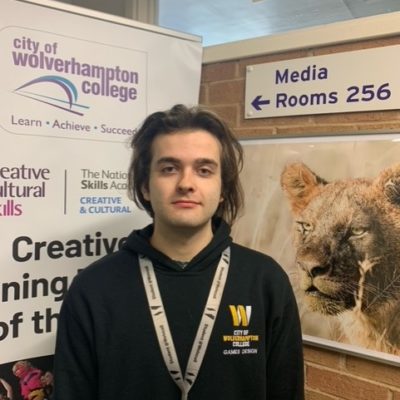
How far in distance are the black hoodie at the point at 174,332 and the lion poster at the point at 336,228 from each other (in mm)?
255

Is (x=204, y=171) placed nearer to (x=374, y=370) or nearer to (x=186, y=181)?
(x=186, y=181)

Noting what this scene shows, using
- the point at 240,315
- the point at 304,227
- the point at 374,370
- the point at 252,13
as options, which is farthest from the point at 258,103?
the point at 252,13

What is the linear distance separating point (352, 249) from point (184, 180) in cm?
62

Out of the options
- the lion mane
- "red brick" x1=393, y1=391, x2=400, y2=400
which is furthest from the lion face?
"red brick" x1=393, y1=391, x2=400, y2=400

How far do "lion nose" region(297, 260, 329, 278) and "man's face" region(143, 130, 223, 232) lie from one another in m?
0.46

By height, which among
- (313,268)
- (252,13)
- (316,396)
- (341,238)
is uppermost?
(252,13)

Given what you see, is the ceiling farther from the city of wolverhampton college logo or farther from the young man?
the young man

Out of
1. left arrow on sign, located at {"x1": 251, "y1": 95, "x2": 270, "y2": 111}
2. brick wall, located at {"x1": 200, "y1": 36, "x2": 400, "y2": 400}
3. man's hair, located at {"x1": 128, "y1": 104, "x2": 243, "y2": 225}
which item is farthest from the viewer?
left arrow on sign, located at {"x1": 251, "y1": 95, "x2": 270, "y2": 111}

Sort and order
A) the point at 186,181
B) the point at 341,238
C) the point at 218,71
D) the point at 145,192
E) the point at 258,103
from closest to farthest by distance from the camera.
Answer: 1. the point at 186,181
2. the point at 145,192
3. the point at 341,238
4. the point at 258,103
5. the point at 218,71

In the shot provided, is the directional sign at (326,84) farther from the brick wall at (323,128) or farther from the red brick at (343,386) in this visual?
the red brick at (343,386)

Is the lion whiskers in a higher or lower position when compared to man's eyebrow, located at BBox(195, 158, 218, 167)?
lower

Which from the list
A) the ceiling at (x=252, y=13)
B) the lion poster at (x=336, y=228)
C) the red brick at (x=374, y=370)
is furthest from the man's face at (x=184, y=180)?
the ceiling at (x=252, y=13)

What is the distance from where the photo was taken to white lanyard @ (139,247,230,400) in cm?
124

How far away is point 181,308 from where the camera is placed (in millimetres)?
1276
